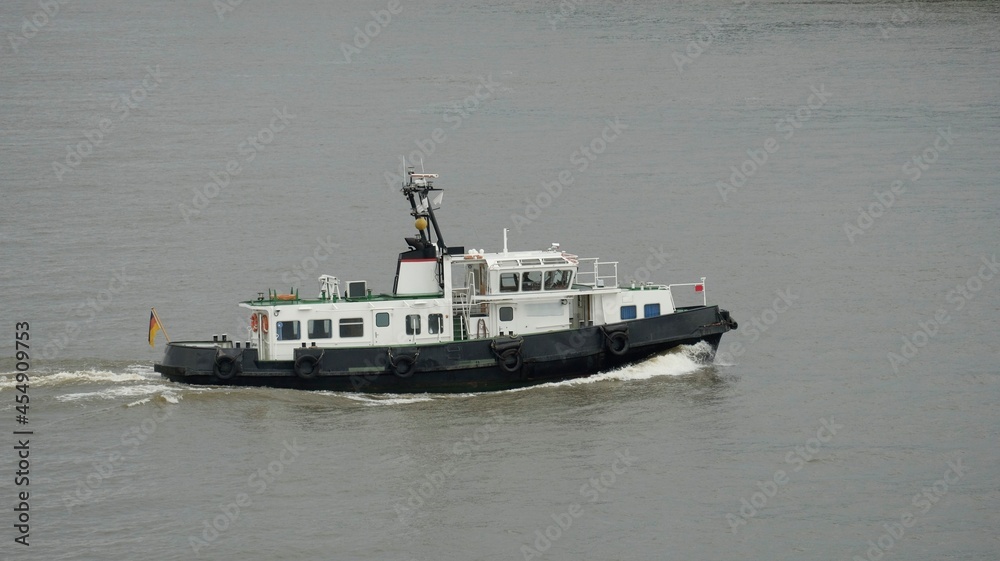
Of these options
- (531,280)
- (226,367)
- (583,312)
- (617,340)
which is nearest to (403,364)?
(531,280)

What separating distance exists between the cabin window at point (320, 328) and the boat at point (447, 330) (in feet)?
0.08

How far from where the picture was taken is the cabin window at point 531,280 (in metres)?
29.1

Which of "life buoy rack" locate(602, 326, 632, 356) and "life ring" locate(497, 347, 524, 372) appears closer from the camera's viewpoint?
"life ring" locate(497, 347, 524, 372)

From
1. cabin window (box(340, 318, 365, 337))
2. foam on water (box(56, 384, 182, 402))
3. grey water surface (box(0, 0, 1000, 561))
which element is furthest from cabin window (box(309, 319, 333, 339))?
foam on water (box(56, 384, 182, 402))

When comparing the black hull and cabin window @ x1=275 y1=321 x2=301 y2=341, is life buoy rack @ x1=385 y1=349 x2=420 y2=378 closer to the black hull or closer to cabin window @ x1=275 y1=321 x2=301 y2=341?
the black hull

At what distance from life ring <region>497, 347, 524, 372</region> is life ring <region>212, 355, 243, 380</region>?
495 cm

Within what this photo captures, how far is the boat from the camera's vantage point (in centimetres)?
2847

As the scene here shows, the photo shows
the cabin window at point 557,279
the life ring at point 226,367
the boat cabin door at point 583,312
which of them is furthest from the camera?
the boat cabin door at point 583,312

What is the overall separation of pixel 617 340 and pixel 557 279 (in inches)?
65.5

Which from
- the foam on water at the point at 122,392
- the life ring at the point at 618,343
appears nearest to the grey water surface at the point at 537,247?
the foam on water at the point at 122,392

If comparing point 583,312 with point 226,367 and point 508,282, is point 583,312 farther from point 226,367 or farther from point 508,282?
point 226,367

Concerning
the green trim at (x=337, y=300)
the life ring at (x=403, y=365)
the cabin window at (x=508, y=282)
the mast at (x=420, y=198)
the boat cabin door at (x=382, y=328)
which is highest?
the mast at (x=420, y=198)

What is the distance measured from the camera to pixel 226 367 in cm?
2845

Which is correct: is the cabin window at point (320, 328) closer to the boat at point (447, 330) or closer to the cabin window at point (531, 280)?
the boat at point (447, 330)
